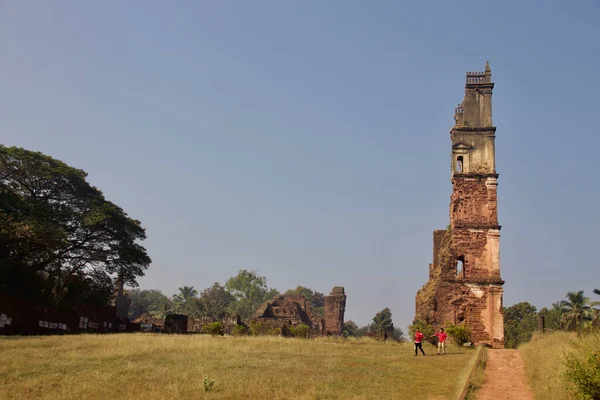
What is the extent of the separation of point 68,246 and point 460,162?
22.0m

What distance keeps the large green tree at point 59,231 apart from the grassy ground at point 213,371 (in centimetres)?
824

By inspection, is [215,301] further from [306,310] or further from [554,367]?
[554,367]

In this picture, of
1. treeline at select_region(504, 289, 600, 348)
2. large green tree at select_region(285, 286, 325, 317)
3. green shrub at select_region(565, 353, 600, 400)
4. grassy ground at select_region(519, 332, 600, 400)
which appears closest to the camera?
green shrub at select_region(565, 353, 600, 400)

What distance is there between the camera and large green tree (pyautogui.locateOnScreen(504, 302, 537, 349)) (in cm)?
4453

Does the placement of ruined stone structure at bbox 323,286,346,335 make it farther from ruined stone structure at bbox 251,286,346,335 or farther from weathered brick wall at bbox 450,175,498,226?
weathered brick wall at bbox 450,175,498,226

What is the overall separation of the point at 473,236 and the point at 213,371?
17.2 metres

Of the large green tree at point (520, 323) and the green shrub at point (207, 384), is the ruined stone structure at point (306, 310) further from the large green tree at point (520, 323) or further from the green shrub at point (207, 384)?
the green shrub at point (207, 384)

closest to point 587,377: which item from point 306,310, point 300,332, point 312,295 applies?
point 300,332

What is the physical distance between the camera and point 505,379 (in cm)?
1423

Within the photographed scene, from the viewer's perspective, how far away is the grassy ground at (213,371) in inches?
473

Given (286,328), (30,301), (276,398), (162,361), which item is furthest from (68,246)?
(276,398)

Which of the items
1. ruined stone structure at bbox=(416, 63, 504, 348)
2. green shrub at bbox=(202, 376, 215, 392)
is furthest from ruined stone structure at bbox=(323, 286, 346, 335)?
green shrub at bbox=(202, 376, 215, 392)

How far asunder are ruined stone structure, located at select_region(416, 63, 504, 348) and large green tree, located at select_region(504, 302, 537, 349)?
14098mm

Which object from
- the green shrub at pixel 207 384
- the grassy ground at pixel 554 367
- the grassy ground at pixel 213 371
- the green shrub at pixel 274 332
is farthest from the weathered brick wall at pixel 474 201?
the green shrub at pixel 207 384
